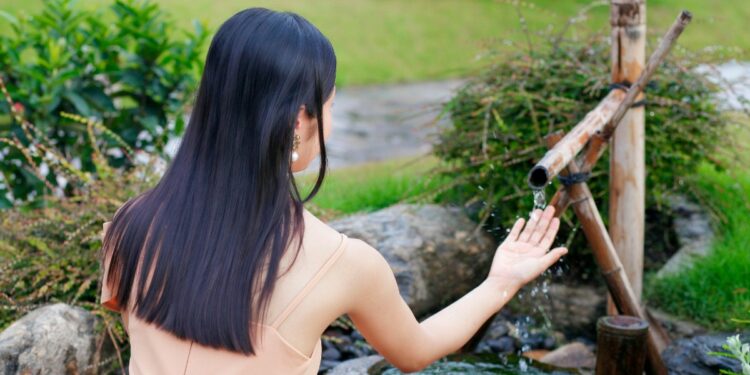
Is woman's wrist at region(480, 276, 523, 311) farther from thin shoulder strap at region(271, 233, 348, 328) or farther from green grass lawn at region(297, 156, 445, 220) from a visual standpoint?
green grass lawn at region(297, 156, 445, 220)

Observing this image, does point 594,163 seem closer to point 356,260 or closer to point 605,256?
point 605,256

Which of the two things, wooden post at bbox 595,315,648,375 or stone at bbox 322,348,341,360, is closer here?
wooden post at bbox 595,315,648,375

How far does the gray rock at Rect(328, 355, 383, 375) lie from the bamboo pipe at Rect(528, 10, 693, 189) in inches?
37.5

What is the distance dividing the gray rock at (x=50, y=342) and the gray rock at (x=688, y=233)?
8.33 feet

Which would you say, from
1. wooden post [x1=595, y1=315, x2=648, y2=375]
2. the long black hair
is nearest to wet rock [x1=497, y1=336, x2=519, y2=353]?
wooden post [x1=595, y1=315, x2=648, y2=375]

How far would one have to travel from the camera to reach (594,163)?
336cm

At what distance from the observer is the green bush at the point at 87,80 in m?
4.84

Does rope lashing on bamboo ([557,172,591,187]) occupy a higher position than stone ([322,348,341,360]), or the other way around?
rope lashing on bamboo ([557,172,591,187])

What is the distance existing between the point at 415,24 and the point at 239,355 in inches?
512

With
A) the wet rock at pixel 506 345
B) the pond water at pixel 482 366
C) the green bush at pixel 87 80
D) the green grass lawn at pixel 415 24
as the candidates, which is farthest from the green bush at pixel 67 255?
the green grass lawn at pixel 415 24

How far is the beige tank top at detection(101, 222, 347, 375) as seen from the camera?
6.00 ft

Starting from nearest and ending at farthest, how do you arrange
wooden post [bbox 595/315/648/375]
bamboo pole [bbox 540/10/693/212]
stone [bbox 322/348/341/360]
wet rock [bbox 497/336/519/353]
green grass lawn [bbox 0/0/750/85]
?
wooden post [bbox 595/315/648/375]
bamboo pole [bbox 540/10/693/212]
stone [bbox 322/348/341/360]
wet rock [bbox 497/336/519/353]
green grass lawn [bbox 0/0/750/85]

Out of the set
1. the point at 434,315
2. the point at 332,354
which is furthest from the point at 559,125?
the point at 434,315

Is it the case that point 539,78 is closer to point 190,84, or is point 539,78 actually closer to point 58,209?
point 190,84
